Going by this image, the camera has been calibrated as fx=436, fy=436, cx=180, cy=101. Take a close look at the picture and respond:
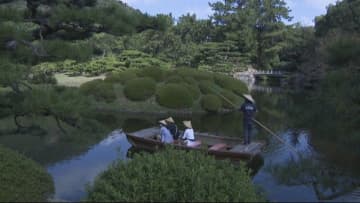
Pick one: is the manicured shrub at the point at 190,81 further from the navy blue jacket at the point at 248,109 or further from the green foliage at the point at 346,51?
the green foliage at the point at 346,51

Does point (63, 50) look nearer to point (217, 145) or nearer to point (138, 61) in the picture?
point (217, 145)

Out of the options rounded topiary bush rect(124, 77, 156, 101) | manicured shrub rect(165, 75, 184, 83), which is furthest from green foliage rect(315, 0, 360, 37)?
rounded topiary bush rect(124, 77, 156, 101)

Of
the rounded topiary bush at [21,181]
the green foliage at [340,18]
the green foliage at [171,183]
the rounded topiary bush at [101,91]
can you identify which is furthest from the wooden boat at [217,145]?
the green foliage at [340,18]

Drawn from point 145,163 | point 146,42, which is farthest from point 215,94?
point 146,42

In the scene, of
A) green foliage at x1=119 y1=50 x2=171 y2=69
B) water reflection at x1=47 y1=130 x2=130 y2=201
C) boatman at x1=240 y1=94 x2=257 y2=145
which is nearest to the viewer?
water reflection at x1=47 y1=130 x2=130 y2=201

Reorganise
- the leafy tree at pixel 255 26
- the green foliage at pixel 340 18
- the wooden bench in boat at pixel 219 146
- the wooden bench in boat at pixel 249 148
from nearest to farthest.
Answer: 1. the wooden bench in boat at pixel 249 148
2. the wooden bench in boat at pixel 219 146
3. the green foliage at pixel 340 18
4. the leafy tree at pixel 255 26

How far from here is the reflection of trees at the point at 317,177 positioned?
10.2 m

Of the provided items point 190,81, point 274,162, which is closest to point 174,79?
point 190,81

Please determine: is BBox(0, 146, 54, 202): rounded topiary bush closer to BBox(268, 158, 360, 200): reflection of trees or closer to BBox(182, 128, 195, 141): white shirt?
BBox(268, 158, 360, 200): reflection of trees

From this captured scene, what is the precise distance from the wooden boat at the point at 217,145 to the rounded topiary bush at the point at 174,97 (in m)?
9.54

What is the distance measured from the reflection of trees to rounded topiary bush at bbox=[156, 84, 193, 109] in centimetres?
1331

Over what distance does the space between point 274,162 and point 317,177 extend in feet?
7.66

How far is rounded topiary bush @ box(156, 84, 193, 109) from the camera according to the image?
25.6 m

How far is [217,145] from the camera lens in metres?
13.5
